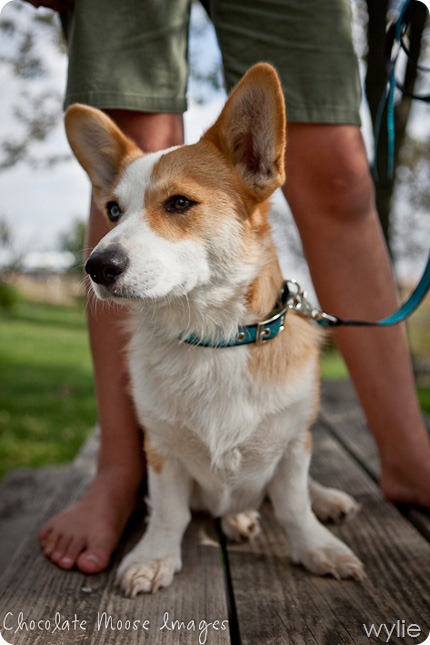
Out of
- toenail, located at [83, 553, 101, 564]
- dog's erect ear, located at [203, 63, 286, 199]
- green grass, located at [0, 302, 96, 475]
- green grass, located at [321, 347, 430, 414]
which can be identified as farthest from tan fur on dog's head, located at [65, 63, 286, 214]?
green grass, located at [321, 347, 430, 414]

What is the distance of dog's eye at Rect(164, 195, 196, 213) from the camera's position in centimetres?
147

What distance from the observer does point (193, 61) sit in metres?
4.48

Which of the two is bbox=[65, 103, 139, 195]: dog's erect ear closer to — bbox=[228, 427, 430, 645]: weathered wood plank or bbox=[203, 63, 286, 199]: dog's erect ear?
bbox=[203, 63, 286, 199]: dog's erect ear

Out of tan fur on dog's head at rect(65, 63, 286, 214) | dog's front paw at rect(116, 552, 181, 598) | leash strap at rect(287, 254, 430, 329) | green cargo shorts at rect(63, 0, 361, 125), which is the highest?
green cargo shorts at rect(63, 0, 361, 125)

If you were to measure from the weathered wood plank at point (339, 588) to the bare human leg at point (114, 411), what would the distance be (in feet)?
1.27

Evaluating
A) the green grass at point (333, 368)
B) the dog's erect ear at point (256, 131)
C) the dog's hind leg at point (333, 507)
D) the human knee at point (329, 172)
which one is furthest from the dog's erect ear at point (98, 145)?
the green grass at point (333, 368)

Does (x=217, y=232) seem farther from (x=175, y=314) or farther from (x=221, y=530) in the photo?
(x=221, y=530)

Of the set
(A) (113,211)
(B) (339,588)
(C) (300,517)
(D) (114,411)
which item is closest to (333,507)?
(C) (300,517)

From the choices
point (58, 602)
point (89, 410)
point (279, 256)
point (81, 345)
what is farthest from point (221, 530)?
point (81, 345)

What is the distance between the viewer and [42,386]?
5.79 m

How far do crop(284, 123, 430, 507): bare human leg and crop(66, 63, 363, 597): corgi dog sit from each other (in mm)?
302

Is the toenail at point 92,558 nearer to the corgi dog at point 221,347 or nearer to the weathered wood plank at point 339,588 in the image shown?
the corgi dog at point 221,347

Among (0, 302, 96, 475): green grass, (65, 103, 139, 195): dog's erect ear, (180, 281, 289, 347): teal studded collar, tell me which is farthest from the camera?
(0, 302, 96, 475): green grass

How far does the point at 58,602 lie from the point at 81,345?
6.35 m
